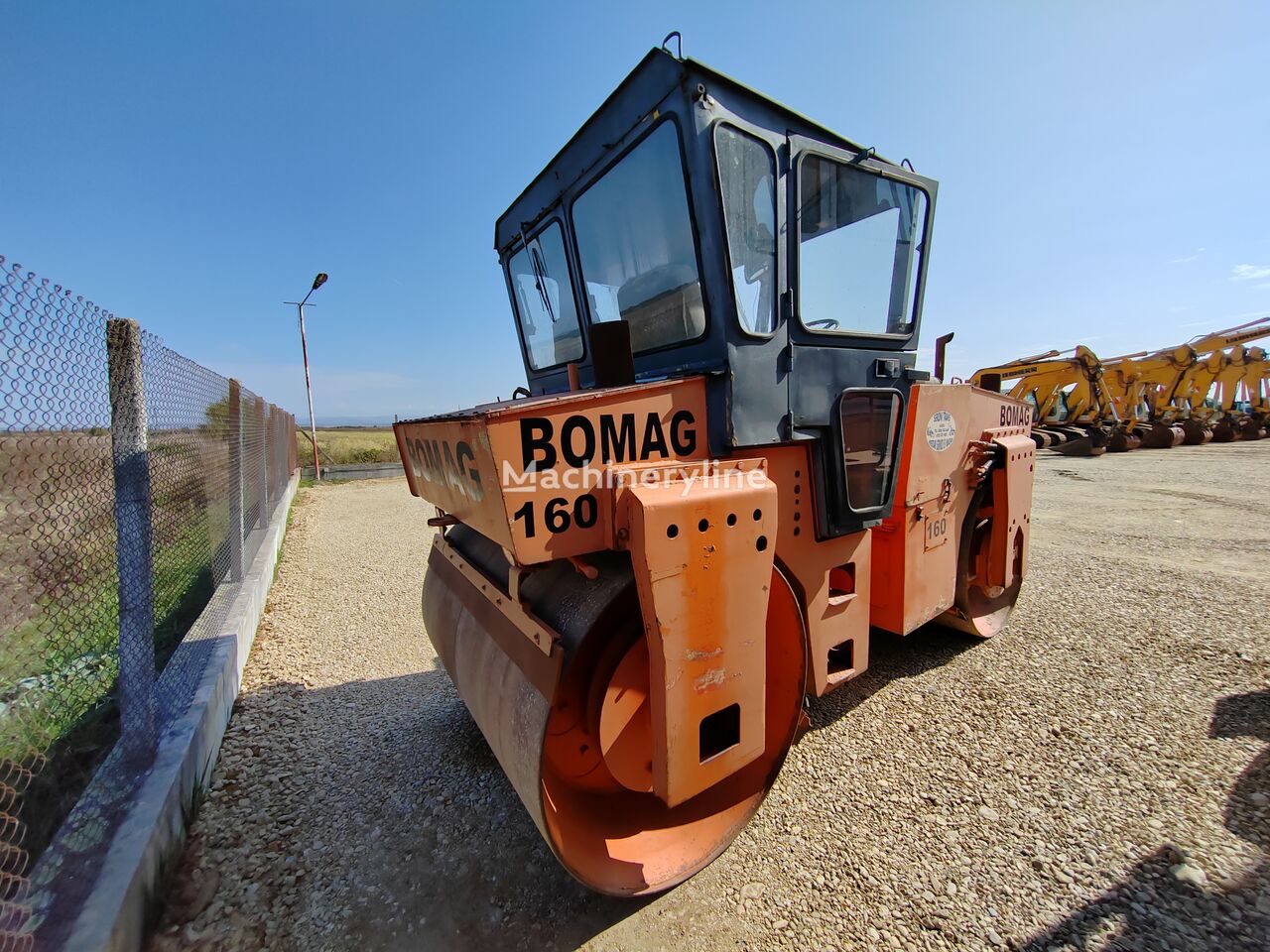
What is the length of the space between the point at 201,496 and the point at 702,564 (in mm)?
3769

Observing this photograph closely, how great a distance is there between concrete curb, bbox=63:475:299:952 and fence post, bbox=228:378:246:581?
1.26 meters

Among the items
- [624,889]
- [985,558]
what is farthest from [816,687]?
[985,558]

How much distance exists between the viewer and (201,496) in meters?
3.55

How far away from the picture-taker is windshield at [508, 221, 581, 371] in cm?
286

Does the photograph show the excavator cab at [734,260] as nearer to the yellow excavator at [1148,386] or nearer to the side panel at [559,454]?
the side panel at [559,454]

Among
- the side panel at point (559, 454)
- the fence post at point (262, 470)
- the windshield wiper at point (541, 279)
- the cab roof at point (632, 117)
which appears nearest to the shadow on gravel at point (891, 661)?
the side panel at point (559, 454)

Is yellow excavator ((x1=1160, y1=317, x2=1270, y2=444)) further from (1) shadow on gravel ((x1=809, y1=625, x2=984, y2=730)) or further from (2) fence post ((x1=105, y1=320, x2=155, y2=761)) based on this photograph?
(2) fence post ((x1=105, y1=320, x2=155, y2=761))

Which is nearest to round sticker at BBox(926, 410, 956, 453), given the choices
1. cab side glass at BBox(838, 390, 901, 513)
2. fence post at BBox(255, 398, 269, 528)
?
cab side glass at BBox(838, 390, 901, 513)

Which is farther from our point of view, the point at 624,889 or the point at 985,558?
the point at 985,558

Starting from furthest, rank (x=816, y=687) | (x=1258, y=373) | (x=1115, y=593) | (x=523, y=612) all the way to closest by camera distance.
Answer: (x=1258, y=373) < (x=1115, y=593) < (x=816, y=687) < (x=523, y=612)

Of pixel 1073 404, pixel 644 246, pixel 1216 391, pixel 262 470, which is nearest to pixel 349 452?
pixel 262 470

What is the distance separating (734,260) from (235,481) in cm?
504

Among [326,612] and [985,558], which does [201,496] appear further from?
[985,558]

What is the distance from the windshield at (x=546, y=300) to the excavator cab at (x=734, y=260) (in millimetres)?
26
